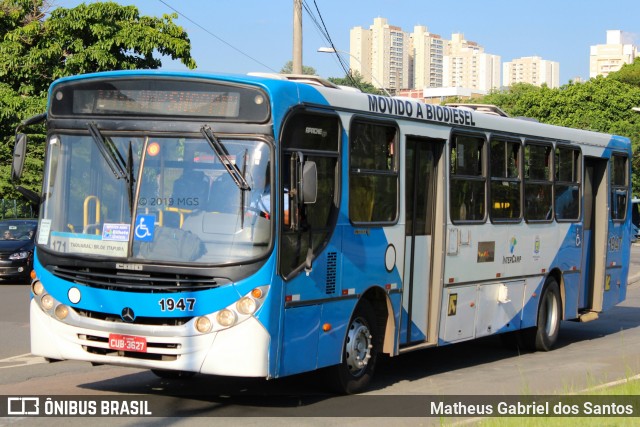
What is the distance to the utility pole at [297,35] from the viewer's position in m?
21.0

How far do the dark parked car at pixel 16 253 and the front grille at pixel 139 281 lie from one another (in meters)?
15.5

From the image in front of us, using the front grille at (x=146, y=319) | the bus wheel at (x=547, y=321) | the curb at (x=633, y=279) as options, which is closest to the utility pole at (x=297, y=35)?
the bus wheel at (x=547, y=321)

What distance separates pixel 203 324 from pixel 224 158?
1395 mm

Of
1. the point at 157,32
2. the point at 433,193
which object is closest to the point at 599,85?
the point at 157,32

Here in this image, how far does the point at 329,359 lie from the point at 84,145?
2.95 m

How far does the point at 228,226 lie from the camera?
8719 millimetres

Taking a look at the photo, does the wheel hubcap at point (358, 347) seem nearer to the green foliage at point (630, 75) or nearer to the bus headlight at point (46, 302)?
the bus headlight at point (46, 302)

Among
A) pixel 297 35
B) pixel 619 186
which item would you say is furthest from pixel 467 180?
pixel 297 35

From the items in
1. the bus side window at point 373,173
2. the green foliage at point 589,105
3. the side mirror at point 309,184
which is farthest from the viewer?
the green foliage at point 589,105

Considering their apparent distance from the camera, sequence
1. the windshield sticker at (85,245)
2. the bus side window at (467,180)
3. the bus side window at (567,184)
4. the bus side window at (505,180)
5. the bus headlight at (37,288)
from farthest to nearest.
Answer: the bus side window at (567,184) → the bus side window at (505,180) → the bus side window at (467,180) → the bus headlight at (37,288) → the windshield sticker at (85,245)

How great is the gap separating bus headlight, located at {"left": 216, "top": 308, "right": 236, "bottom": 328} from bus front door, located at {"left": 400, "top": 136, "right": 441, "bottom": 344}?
9.50ft

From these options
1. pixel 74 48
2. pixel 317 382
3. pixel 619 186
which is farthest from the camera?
pixel 74 48

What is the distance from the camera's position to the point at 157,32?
31.0 meters

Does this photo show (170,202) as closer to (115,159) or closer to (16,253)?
(115,159)
